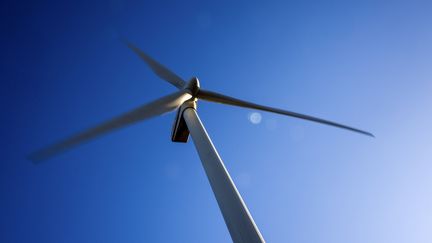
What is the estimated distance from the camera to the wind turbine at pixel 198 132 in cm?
748

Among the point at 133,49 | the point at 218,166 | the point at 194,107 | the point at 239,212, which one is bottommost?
the point at 239,212

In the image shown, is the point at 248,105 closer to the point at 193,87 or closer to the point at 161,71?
the point at 193,87

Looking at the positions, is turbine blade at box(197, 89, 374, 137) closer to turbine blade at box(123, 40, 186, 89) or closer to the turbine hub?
the turbine hub

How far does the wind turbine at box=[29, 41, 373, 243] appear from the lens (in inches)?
295

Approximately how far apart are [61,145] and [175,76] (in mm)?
8471

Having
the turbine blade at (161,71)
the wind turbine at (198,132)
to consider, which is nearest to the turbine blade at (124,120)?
the wind turbine at (198,132)

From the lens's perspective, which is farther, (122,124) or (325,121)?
(325,121)

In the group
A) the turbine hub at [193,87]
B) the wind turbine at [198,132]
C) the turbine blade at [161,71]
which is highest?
the turbine blade at [161,71]

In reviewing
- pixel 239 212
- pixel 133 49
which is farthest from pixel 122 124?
pixel 133 49

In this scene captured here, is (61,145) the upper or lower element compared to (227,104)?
lower

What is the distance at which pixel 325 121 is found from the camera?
48.4 feet

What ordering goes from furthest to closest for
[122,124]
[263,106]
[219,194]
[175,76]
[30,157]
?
[175,76] < [263,106] < [122,124] < [30,157] < [219,194]

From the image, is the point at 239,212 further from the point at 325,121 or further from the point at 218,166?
the point at 325,121

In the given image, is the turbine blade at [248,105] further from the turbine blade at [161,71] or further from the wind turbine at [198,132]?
the turbine blade at [161,71]
